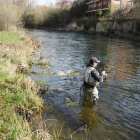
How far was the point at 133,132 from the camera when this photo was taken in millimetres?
4793

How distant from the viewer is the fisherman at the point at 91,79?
18.7 ft

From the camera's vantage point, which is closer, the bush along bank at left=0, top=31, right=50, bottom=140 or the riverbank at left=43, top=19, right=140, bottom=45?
the bush along bank at left=0, top=31, right=50, bottom=140

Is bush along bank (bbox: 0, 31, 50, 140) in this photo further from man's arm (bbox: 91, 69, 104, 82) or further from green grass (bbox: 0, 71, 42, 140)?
man's arm (bbox: 91, 69, 104, 82)

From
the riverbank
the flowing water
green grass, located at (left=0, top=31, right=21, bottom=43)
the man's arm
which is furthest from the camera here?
the riverbank

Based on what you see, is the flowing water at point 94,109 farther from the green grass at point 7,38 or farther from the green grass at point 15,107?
the green grass at point 7,38

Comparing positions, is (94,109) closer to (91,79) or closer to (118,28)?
(91,79)

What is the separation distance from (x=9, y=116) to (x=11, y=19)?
2218 cm

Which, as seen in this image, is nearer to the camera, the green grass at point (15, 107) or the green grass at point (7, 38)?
the green grass at point (15, 107)

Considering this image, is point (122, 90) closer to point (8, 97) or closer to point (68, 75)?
point (68, 75)

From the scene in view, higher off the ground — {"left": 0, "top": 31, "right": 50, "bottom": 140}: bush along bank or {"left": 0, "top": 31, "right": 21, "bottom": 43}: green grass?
{"left": 0, "top": 31, "right": 21, "bottom": 43}: green grass

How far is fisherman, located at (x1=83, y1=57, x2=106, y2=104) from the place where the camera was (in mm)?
5689

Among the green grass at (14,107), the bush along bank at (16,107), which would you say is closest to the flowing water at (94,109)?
the bush along bank at (16,107)

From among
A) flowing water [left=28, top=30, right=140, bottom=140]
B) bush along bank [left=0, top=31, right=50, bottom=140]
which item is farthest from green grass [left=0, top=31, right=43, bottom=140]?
flowing water [left=28, top=30, right=140, bottom=140]

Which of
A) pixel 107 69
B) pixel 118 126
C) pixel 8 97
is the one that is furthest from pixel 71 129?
pixel 107 69
